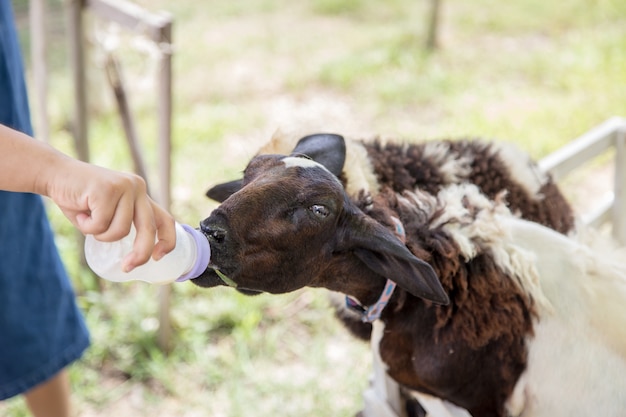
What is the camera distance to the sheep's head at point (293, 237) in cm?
147

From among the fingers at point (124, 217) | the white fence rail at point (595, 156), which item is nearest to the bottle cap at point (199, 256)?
the fingers at point (124, 217)

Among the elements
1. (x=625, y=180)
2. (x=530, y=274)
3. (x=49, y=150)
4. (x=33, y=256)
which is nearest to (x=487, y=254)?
(x=530, y=274)

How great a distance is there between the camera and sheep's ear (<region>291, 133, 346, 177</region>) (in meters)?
1.77

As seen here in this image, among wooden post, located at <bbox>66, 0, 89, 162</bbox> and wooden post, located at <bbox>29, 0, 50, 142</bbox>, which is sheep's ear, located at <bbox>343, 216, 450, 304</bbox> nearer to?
wooden post, located at <bbox>66, 0, 89, 162</bbox>

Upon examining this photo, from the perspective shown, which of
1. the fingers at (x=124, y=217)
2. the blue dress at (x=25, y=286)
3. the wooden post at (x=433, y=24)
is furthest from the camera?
the wooden post at (x=433, y=24)

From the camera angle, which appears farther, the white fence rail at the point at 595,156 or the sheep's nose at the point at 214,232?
the white fence rail at the point at 595,156

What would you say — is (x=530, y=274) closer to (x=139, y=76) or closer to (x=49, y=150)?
(x=49, y=150)

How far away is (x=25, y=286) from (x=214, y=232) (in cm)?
99

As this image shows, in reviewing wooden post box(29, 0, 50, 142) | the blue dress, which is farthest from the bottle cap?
wooden post box(29, 0, 50, 142)

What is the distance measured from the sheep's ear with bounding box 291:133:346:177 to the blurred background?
1.79ft

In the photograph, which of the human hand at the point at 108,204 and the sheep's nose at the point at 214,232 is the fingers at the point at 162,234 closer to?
the human hand at the point at 108,204

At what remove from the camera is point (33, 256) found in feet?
7.04

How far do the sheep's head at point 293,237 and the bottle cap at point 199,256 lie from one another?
0.31 ft

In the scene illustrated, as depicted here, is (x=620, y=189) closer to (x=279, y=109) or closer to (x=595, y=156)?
(x=595, y=156)
